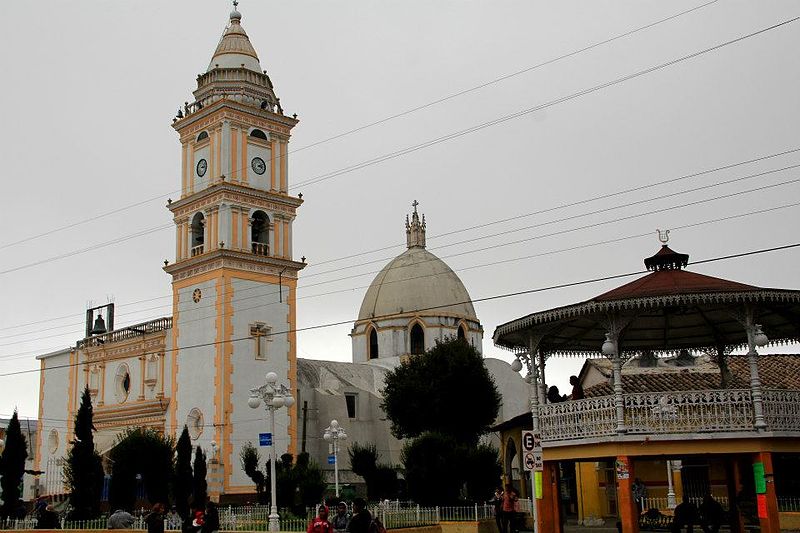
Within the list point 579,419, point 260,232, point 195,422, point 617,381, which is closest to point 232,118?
point 260,232

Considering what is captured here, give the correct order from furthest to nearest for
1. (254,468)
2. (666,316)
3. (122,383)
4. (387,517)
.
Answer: (122,383) → (254,468) → (387,517) → (666,316)

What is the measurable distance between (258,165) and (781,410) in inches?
1279

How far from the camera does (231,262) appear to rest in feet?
150

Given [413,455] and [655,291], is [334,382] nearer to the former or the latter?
[413,455]

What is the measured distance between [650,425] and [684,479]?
1350 cm

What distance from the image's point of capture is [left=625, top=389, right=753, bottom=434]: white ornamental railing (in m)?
20.1

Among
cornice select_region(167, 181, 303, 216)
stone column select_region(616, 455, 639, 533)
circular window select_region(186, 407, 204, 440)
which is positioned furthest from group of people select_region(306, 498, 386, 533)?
cornice select_region(167, 181, 303, 216)

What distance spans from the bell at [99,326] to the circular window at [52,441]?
5.89 meters

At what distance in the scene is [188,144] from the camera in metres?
49.1

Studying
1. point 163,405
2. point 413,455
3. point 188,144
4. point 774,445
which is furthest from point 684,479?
point 188,144

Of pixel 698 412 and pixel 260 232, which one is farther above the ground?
pixel 260 232

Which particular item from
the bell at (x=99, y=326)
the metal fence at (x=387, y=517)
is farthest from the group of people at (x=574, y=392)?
the bell at (x=99, y=326)

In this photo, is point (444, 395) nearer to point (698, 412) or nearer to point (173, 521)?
point (173, 521)

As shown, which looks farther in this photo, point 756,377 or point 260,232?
point 260,232
